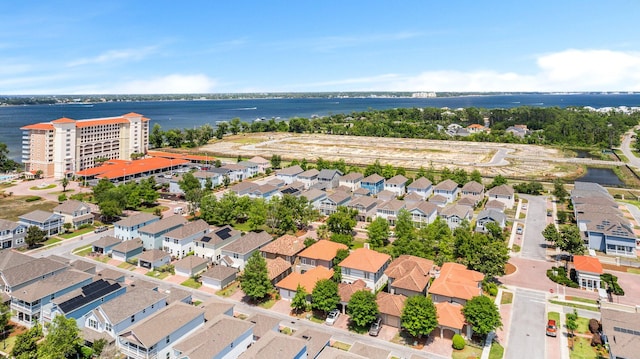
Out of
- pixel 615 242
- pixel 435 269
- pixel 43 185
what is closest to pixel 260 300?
pixel 435 269

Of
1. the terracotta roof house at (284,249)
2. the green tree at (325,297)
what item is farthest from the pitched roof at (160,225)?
the green tree at (325,297)

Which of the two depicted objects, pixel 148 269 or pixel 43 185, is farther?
pixel 43 185

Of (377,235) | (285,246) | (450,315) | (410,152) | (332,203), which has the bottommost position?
(450,315)

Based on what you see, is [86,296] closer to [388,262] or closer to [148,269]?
[148,269]

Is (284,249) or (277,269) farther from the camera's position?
(284,249)

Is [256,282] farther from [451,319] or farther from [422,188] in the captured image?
[422,188]

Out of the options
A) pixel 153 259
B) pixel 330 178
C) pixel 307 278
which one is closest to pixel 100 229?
pixel 153 259

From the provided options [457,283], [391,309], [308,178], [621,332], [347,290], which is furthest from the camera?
[308,178]

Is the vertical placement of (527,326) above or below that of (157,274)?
below
